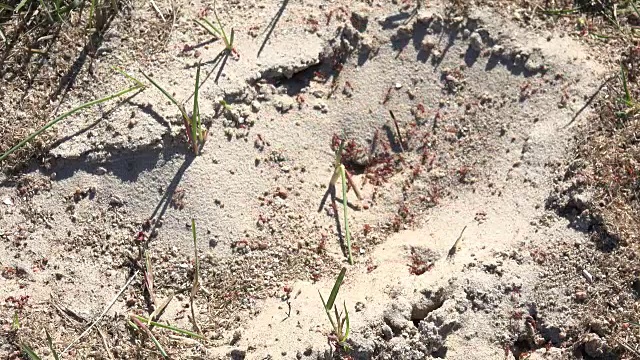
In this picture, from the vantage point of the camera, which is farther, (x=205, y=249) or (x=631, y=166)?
(x=631, y=166)

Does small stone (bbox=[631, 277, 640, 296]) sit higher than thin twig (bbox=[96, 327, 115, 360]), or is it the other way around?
small stone (bbox=[631, 277, 640, 296])

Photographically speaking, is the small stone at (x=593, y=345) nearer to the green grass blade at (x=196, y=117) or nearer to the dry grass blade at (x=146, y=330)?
the dry grass blade at (x=146, y=330)

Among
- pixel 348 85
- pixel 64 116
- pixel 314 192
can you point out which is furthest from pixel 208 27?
pixel 314 192

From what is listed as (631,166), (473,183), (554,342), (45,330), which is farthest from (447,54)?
(45,330)

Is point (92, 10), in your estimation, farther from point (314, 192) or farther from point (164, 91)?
point (314, 192)

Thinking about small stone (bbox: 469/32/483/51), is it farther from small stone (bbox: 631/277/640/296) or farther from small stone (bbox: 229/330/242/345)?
small stone (bbox: 229/330/242/345)

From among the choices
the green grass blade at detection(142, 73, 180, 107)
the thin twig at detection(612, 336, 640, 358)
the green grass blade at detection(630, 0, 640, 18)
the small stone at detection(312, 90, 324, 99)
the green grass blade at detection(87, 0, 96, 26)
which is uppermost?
the green grass blade at detection(630, 0, 640, 18)

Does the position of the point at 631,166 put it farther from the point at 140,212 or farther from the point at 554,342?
the point at 140,212

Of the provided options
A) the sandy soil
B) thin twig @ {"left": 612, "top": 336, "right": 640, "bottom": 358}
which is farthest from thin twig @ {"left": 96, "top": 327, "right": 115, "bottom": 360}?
thin twig @ {"left": 612, "top": 336, "right": 640, "bottom": 358}

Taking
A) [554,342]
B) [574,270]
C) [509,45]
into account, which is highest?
[509,45]
